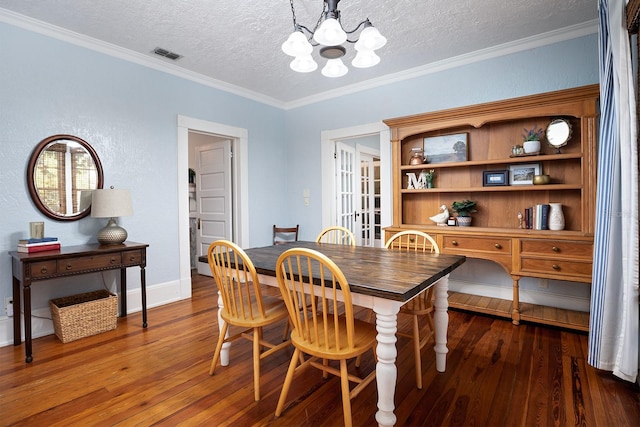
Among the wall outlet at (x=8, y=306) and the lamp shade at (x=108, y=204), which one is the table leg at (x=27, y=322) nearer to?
the wall outlet at (x=8, y=306)

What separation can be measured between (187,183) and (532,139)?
3585 mm

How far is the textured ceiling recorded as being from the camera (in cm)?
250

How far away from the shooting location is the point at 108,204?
2.87 metres

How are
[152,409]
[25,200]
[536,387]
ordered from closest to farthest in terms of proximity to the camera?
[152,409] < [536,387] < [25,200]

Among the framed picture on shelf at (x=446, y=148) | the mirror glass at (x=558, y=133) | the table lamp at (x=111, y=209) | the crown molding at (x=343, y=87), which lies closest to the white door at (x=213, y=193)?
the crown molding at (x=343, y=87)

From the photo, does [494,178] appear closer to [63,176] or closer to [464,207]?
[464,207]

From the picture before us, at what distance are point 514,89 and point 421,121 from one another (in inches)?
35.3

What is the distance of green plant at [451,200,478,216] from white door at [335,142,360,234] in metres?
1.71

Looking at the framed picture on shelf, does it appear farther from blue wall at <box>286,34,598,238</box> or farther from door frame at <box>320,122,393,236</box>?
door frame at <box>320,122,393,236</box>

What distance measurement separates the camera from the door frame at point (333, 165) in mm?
3979

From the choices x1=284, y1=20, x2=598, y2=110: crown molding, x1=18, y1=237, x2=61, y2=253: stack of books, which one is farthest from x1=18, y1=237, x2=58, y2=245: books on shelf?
x1=284, y1=20, x2=598, y2=110: crown molding

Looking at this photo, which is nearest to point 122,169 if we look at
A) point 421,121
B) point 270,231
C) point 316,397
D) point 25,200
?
point 25,200

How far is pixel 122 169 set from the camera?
3264mm

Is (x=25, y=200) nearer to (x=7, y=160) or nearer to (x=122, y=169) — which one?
(x=7, y=160)
